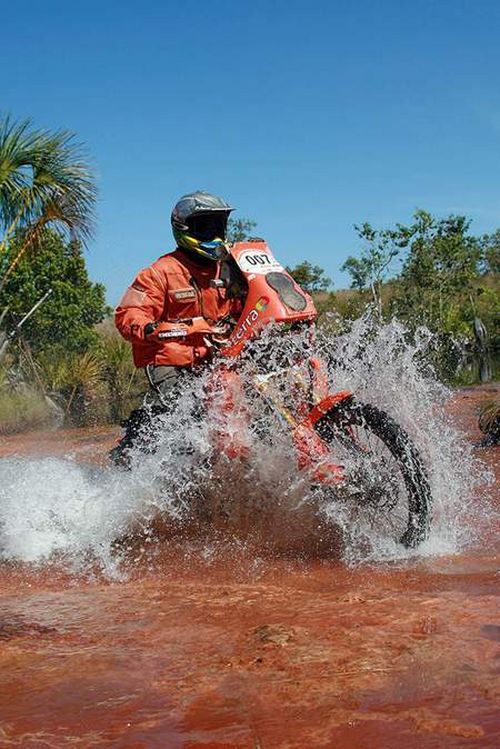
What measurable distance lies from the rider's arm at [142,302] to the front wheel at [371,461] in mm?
1343

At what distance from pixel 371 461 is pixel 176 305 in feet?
5.46

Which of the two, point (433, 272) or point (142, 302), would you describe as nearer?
point (142, 302)

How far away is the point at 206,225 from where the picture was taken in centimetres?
544

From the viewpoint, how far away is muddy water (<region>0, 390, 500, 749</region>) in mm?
2465

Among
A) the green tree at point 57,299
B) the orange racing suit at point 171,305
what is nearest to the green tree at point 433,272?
the green tree at point 57,299

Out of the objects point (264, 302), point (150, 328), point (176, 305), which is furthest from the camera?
point (176, 305)

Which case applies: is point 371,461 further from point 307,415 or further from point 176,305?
point 176,305

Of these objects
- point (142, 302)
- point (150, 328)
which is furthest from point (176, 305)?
point (150, 328)

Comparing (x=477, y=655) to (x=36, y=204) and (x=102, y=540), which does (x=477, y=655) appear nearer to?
(x=102, y=540)

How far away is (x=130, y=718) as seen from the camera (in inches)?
102

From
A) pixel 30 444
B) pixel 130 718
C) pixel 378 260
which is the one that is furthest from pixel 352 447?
pixel 378 260

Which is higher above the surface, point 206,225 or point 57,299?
point 57,299

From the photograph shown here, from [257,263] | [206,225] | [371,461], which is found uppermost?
[206,225]

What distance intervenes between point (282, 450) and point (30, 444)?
9.96 meters
